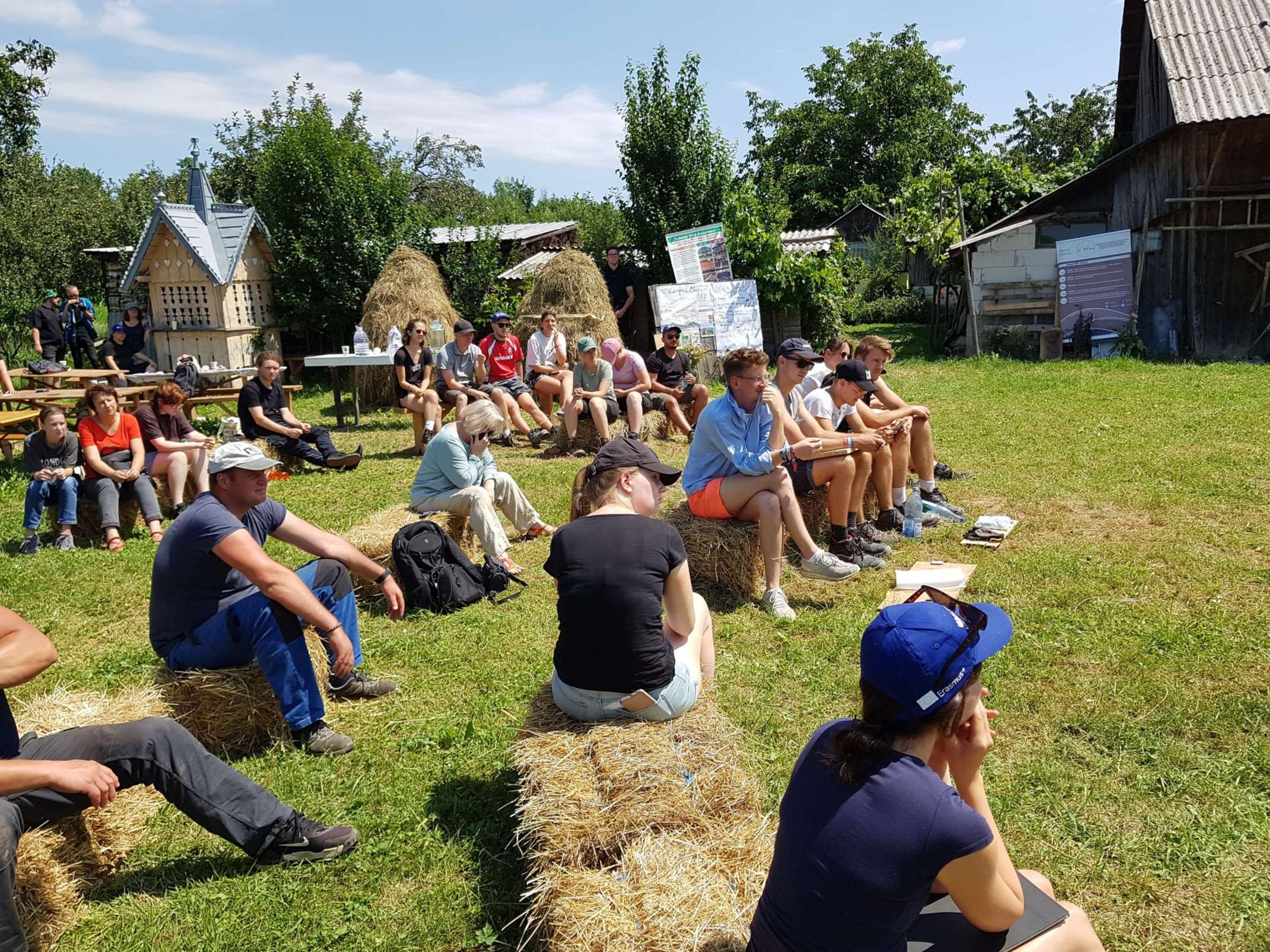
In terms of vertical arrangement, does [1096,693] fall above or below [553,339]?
below

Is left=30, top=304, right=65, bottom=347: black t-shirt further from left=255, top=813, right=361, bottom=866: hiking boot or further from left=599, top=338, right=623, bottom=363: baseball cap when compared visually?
left=255, top=813, right=361, bottom=866: hiking boot

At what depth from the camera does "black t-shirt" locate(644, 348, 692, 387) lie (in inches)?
456

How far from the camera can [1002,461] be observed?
8.92m

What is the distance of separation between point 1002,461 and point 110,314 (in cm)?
2227

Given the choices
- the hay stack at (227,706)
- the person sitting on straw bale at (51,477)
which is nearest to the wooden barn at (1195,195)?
the person sitting on straw bale at (51,477)

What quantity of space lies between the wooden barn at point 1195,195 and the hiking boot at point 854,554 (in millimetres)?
11966

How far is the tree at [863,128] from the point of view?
39.8 m

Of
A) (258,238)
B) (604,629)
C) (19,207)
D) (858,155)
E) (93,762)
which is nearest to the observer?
(93,762)

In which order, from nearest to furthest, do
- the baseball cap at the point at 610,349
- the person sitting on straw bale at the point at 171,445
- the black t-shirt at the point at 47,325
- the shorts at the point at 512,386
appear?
1. the person sitting on straw bale at the point at 171,445
2. the shorts at the point at 512,386
3. the baseball cap at the point at 610,349
4. the black t-shirt at the point at 47,325

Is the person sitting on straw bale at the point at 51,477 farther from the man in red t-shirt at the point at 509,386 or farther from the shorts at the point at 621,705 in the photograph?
the shorts at the point at 621,705

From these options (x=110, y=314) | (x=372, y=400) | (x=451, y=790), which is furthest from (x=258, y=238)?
(x=451, y=790)

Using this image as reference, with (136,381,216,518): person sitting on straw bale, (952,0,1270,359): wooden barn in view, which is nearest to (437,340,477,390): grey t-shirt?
(136,381,216,518): person sitting on straw bale

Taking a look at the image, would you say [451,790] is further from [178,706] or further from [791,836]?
[791,836]

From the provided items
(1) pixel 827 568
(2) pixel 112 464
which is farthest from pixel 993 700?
(2) pixel 112 464
